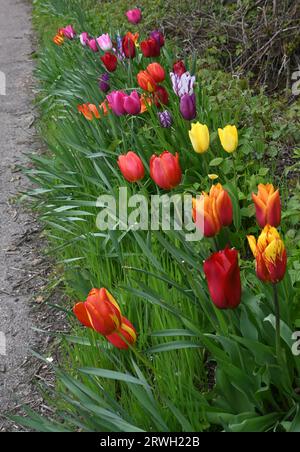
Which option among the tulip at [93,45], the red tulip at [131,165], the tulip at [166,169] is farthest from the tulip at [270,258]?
the tulip at [93,45]

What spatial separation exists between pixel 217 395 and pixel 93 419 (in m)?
0.32

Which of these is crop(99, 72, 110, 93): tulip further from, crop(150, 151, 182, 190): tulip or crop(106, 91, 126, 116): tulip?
crop(150, 151, 182, 190): tulip

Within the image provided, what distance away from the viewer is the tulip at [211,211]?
4.87ft

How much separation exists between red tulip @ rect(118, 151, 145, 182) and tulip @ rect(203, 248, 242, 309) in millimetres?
781

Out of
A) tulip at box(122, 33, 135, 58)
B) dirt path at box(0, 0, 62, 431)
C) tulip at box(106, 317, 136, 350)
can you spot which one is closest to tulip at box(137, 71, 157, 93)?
tulip at box(122, 33, 135, 58)

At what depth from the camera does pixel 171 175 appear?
6.01 ft

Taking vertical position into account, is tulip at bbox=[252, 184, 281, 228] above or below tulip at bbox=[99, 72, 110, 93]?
below

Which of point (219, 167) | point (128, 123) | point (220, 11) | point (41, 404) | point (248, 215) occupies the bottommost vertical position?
point (41, 404)

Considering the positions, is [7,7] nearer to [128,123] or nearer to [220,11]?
[220,11]

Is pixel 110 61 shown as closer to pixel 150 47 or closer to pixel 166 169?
pixel 150 47

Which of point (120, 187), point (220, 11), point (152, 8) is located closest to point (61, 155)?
point (120, 187)

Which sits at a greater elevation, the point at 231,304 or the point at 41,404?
the point at 231,304

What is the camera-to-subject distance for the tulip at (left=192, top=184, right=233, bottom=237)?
1.48 m

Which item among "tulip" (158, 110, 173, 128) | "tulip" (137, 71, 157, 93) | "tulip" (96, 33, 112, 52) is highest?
"tulip" (96, 33, 112, 52)
